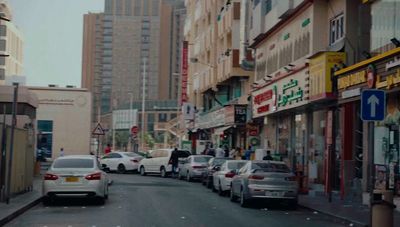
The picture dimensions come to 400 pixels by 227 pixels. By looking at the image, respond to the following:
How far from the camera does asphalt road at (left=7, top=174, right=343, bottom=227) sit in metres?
15.9

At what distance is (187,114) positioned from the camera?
6159 cm

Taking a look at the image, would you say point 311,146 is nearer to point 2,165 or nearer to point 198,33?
point 2,165

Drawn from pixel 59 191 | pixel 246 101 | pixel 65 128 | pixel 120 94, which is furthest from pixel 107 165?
pixel 120 94

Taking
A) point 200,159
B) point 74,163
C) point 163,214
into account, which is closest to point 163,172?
point 200,159

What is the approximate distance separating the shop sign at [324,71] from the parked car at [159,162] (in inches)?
608

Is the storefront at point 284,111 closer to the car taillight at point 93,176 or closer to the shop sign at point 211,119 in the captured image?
the shop sign at point 211,119

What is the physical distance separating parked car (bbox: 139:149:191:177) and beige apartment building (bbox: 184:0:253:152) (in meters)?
4.44

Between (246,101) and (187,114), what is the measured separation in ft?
62.7

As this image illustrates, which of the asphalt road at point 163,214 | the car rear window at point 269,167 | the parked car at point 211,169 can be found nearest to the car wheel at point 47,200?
the asphalt road at point 163,214

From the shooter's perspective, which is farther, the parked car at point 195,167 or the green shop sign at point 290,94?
the parked car at point 195,167

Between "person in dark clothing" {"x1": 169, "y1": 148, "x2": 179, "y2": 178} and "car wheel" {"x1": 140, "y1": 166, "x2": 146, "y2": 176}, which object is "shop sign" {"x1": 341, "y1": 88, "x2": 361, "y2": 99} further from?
"car wheel" {"x1": 140, "y1": 166, "x2": 146, "y2": 176}

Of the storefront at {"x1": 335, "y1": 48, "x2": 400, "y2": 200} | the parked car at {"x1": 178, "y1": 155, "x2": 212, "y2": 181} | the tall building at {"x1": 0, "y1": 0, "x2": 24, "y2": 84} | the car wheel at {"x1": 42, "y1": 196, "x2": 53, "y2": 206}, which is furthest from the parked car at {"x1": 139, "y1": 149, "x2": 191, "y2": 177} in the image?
the tall building at {"x1": 0, "y1": 0, "x2": 24, "y2": 84}

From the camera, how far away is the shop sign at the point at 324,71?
2388 cm

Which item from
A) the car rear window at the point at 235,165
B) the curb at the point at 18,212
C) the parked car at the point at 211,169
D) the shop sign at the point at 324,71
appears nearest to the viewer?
the curb at the point at 18,212
